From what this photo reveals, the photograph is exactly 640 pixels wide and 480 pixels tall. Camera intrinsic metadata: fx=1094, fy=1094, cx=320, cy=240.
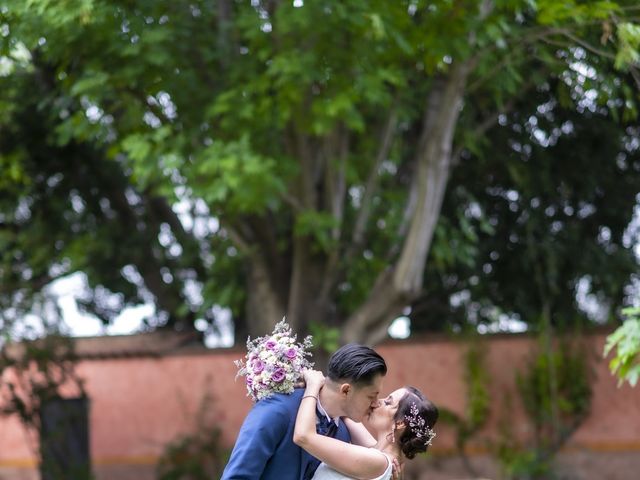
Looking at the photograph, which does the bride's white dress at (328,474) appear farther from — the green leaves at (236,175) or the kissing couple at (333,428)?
the green leaves at (236,175)

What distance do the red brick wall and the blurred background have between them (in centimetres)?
3

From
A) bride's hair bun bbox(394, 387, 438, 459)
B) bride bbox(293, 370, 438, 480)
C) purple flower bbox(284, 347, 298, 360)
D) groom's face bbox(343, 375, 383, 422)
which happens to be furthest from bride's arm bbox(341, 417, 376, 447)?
purple flower bbox(284, 347, 298, 360)

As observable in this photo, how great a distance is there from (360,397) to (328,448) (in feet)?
0.84

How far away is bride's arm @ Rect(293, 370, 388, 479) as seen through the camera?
4.14 metres

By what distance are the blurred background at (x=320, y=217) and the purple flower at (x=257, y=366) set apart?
11.2ft

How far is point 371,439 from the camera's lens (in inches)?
187

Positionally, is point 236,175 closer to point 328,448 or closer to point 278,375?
point 278,375

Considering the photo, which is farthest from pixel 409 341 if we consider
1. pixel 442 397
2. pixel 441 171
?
pixel 441 171

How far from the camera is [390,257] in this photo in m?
11.9

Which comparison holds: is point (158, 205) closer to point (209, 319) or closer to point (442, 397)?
point (209, 319)

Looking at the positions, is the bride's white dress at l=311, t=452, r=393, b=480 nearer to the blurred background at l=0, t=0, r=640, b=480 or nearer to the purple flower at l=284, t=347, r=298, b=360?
the purple flower at l=284, t=347, r=298, b=360

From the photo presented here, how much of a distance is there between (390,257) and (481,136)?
5.81ft

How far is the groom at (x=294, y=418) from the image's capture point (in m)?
4.09

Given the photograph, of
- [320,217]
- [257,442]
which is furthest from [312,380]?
[320,217]
